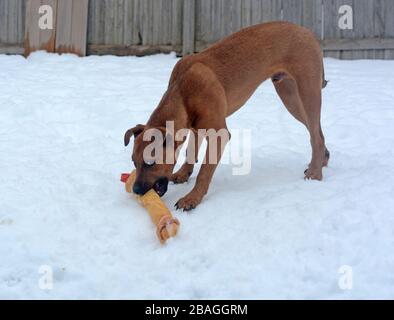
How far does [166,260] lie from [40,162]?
92.8 inches

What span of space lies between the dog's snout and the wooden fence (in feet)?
21.1

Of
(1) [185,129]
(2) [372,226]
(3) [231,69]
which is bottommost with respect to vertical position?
(2) [372,226]

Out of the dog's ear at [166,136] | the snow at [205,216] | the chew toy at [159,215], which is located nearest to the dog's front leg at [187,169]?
the snow at [205,216]

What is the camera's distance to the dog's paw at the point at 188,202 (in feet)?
13.6

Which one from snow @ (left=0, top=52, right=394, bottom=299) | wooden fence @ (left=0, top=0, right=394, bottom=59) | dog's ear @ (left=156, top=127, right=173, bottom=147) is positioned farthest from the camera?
wooden fence @ (left=0, top=0, right=394, bottom=59)

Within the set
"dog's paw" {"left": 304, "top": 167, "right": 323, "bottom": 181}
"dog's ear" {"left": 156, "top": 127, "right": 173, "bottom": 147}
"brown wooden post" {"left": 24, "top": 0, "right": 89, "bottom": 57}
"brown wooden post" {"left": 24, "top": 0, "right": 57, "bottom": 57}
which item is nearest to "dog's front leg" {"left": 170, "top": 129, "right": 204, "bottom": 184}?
"dog's ear" {"left": 156, "top": 127, "right": 173, "bottom": 147}

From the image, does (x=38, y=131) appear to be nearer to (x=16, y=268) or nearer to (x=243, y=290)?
(x=16, y=268)

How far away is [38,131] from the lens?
6164 millimetres

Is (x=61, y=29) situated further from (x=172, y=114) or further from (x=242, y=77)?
(x=172, y=114)

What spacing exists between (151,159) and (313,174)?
1.56 metres

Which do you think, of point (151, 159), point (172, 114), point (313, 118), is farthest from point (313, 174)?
point (151, 159)

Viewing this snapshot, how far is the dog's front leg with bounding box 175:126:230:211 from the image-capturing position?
13.8 feet

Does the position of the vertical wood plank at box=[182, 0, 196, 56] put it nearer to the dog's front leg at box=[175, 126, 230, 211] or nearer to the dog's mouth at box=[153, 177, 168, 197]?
the dog's front leg at box=[175, 126, 230, 211]
